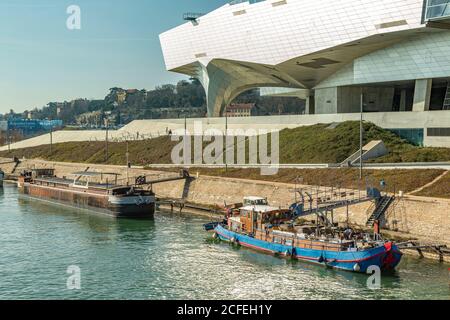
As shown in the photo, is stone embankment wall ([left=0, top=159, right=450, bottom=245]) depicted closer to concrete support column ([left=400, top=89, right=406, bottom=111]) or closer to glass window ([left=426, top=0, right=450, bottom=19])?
glass window ([left=426, top=0, right=450, bottom=19])

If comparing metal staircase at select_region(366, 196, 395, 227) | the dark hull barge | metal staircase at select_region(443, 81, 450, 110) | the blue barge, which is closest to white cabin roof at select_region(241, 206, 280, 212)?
the blue barge

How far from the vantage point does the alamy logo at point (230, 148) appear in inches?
2594

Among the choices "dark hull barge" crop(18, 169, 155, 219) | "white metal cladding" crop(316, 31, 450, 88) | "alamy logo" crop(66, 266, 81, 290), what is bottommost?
"alamy logo" crop(66, 266, 81, 290)

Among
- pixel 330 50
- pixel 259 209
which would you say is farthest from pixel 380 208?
pixel 330 50

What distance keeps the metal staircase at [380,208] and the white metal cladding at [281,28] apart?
2523 cm

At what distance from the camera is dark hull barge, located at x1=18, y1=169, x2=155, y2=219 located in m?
50.7

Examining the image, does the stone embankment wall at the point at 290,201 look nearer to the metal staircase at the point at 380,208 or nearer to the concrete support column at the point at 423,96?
the metal staircase at the point at 380,208

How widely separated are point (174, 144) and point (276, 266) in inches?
1918

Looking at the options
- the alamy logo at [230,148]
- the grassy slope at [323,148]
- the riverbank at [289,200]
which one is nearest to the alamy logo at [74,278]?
the riverbank at [289,200]

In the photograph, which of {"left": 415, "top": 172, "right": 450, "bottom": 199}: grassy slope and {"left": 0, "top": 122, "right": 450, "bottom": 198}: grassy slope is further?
{"left": 0, "top": 122, "right": 450, "bottom": 198}: grassy slope

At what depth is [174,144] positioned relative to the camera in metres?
80.4

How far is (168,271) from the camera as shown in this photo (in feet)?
104

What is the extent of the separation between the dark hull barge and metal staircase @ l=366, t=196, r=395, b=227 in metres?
20.0
